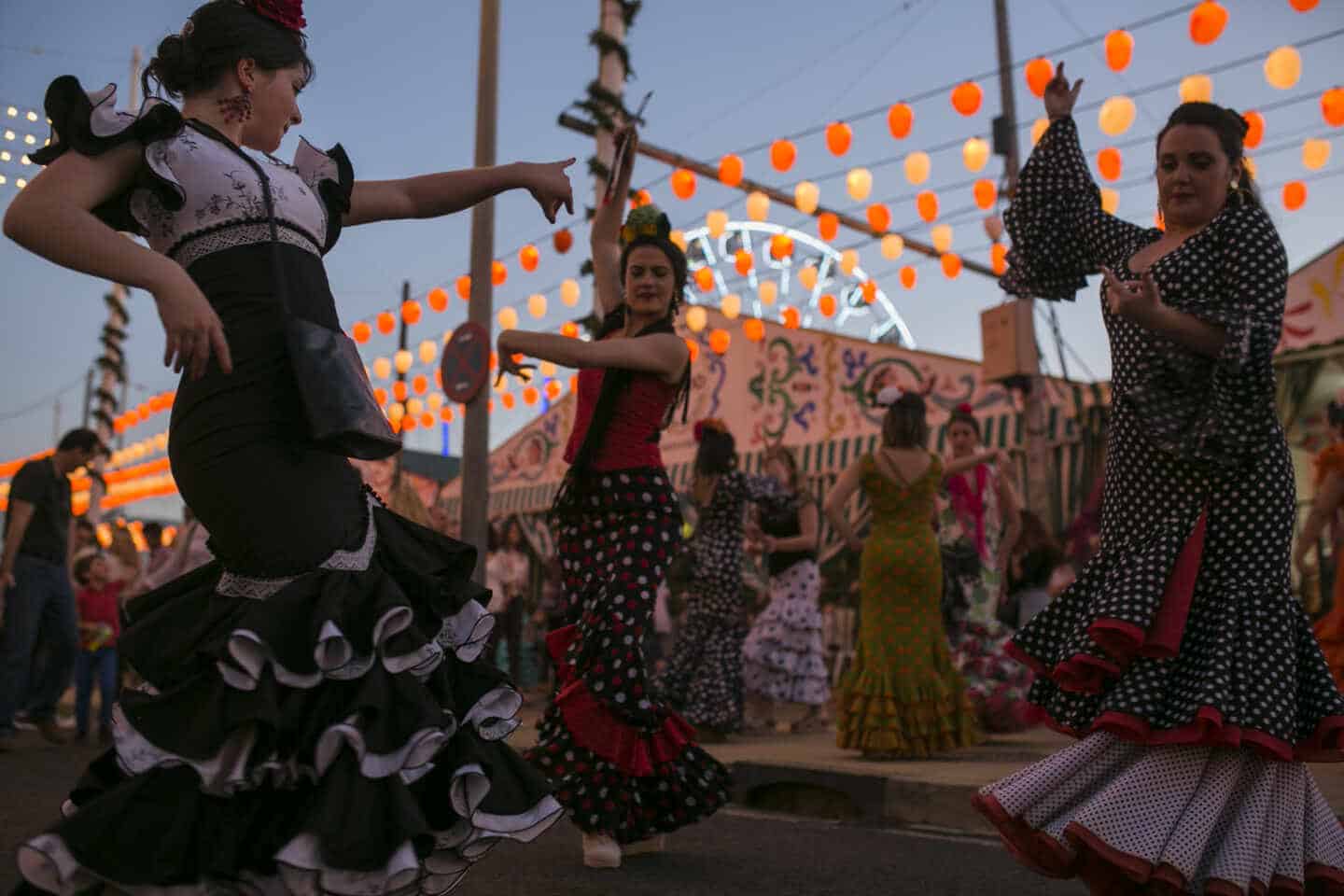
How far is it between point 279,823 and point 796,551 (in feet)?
25.2

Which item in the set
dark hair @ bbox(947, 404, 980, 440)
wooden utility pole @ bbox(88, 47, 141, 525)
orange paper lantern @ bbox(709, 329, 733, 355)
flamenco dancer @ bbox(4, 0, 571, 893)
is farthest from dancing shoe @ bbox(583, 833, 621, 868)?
wooden utility pole @ bbox(88, 47, 141, 525)

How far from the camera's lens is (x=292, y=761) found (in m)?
2.12

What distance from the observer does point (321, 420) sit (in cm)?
221

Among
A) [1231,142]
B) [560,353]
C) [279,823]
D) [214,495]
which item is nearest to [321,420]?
[214,495]

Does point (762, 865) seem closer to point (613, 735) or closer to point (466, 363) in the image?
point (613, 735)

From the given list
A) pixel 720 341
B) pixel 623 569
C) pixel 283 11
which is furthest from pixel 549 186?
pixel 720 341

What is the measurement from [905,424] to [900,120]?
720 centimetres

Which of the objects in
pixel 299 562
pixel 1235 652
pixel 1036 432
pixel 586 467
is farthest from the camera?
pixel 1036 432

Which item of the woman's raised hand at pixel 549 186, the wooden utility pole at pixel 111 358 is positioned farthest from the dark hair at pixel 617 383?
the wooden utility pole at pixel 111 358

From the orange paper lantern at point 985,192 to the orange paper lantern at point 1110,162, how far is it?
1.83m

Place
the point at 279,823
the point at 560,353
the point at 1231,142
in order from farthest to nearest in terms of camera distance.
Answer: the point at 560,353
the point at 1231,142
the point at 279,823

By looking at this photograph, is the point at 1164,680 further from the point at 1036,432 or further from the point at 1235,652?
the point at 1036,432

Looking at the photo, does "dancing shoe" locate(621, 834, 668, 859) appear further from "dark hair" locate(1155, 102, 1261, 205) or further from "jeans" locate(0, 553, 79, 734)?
"jeans" locate(0, 553, 79, 734)

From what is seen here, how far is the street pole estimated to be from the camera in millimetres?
9398
